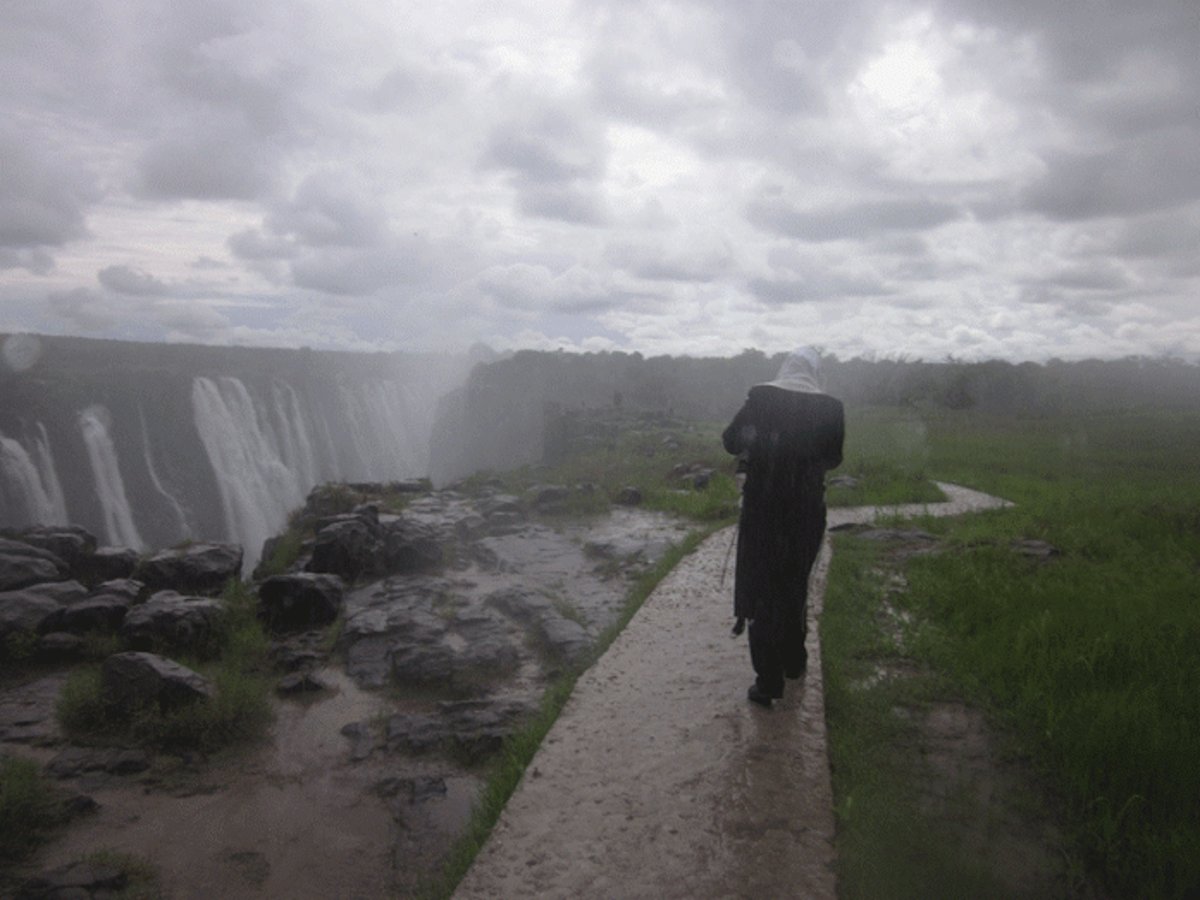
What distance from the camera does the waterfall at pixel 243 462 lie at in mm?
42406

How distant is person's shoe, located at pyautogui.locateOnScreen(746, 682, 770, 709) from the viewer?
4688 millimetres

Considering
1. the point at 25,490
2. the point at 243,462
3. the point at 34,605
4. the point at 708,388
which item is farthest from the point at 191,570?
the point at 708,388

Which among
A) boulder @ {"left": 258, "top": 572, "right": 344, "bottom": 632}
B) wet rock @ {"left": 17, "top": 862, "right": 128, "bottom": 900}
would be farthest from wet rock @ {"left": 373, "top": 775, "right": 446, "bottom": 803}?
boulder @ {"left": 258, "top": 572, "right": 344, "bottom": 632}

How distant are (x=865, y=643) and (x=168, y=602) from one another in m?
6.72

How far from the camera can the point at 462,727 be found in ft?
20.1

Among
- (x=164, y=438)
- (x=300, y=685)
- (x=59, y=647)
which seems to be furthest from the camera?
(x=164, y=438)

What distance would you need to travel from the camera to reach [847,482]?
15.7 meters

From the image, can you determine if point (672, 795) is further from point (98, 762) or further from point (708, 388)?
point (708, 388)

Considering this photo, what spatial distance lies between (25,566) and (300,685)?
463 cm

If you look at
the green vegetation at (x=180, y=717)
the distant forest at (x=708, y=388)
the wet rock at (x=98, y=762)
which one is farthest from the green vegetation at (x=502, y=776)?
the distant forest at (x=708, y=388)

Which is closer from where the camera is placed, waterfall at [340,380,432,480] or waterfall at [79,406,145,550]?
waterfall at [79,406,145,550]

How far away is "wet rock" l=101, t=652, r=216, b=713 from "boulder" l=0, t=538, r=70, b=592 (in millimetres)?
3576

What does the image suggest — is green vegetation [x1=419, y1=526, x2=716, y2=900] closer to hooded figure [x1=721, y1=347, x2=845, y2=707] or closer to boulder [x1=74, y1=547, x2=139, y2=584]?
hooded figure [x1=721, y1=347, x2=845, y2=707]

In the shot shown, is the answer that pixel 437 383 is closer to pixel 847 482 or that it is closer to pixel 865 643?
pixel 847 482
